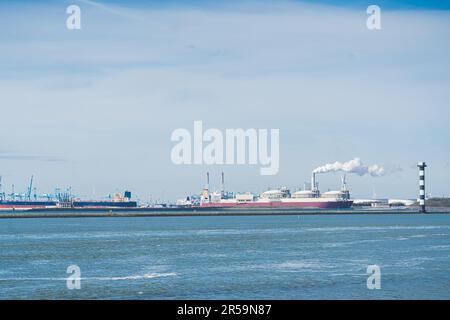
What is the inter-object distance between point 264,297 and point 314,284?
17.7 feet

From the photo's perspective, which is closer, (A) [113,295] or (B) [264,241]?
(A) [113,295]

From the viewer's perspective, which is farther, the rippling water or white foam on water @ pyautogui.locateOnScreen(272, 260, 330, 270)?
white foam on water @ pyautogui.locateOnScreen(272, 260, 330, 270)

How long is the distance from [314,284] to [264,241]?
1559 inches

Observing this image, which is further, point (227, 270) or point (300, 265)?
point (300, 265)

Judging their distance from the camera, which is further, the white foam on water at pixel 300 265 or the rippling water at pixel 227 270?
the white foam on water at pixel 300 265
